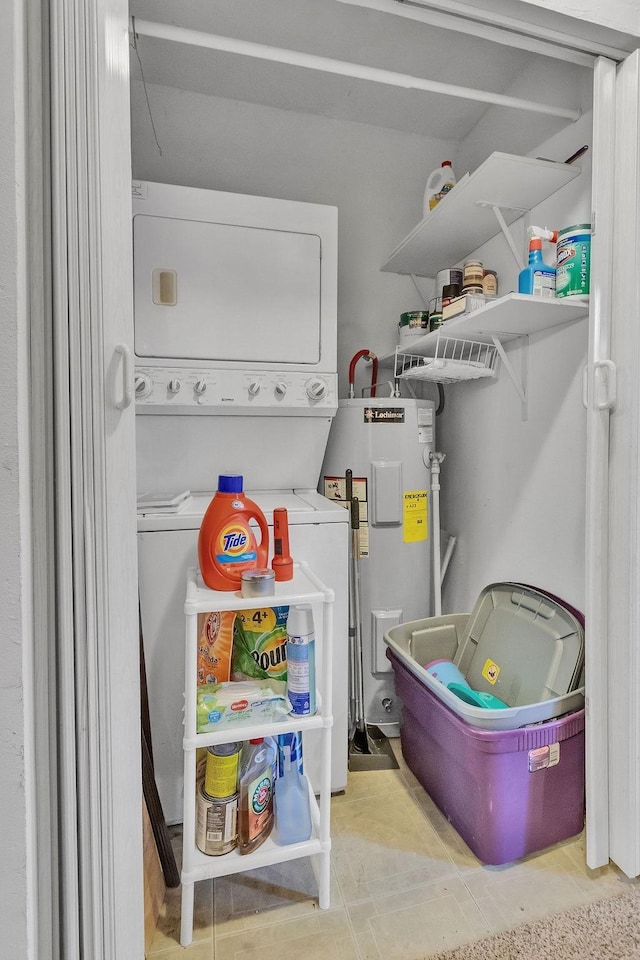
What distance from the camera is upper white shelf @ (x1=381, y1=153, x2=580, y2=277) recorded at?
4.94 feet

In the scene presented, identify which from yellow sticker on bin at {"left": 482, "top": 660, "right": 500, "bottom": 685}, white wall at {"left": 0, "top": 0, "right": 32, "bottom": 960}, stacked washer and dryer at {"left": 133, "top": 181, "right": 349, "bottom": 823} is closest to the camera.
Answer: white wall at {"left": 0, "top": 0, "right": 32, "bottom": 960}

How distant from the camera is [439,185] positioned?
76.7 inches

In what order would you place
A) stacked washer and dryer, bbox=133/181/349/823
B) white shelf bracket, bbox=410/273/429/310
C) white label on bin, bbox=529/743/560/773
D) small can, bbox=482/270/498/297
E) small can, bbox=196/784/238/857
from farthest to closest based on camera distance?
white shelf bracket, bbox=410/273/429/310, small can, bbox=482/270/498/297, stacked washer and dryer, bbox=133/181/349/823, white label on bin, bbox=529/743/560/773, small can, bbox=196/784/238/857

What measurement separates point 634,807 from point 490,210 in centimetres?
198

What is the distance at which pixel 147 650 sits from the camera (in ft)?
4.63

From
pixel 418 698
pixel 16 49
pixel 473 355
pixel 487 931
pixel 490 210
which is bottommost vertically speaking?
pixel 487 931

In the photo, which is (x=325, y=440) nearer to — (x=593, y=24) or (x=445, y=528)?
(x=445, y=528)

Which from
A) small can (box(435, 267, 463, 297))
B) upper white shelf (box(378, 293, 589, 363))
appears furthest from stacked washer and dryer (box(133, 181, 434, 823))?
small can (box(435, 267, 463, 297))

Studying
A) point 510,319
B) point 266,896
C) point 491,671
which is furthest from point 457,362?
point 266,896

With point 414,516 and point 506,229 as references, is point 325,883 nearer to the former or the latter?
point 414,516

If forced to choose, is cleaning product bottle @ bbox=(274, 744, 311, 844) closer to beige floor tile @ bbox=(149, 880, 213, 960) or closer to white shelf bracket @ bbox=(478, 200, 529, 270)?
beige floor tile @ bbox=(149, 880, 213, 960)

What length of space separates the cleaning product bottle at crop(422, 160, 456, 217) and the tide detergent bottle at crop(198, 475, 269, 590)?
4.84 feet

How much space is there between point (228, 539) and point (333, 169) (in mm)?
1863

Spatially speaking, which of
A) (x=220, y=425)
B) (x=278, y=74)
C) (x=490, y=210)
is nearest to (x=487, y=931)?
(x=220, y=425)
